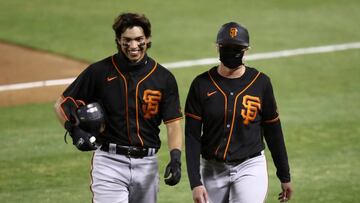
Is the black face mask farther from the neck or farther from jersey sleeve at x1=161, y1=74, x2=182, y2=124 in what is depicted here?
jersey sleeve at x1=161, y1=74, x2=182, y2=124

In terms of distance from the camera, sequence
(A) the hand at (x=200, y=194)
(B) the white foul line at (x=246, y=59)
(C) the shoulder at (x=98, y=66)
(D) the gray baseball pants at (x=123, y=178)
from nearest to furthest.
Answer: (A) the hand at (x=200, y=194)
(D) the gray baseball pants at (x=123, y=178)
(C) the shoulder at (x=98, y=66)
(B) the white foul line at (x=246, y=59)

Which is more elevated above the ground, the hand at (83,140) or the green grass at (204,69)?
the hand at (83,140)

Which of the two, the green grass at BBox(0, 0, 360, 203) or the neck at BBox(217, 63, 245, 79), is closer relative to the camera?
the neck at BBox(217, 63, 245, 79)

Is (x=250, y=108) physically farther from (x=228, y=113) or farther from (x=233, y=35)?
(x=233, y=35)

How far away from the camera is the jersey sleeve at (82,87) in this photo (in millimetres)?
6703

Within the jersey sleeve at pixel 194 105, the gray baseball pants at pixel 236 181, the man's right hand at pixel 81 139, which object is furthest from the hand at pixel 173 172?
the man's right hand at pixel 81 139

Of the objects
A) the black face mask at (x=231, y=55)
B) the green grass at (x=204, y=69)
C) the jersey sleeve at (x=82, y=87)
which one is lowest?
the green grass at (x=204, y=69)

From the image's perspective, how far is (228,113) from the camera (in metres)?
6.52

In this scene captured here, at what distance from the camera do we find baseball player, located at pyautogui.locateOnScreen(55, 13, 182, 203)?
261 inches

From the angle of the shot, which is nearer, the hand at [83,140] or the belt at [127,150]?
the hand at [83,140]

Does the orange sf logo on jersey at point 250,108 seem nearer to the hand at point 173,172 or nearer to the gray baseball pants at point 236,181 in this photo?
the gray baseball pants at point 236,181

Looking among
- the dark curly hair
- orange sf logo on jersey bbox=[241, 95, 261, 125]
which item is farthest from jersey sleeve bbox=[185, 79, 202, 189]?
the dark curly hair

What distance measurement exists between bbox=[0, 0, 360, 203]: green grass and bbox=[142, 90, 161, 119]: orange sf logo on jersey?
2648 millimetres

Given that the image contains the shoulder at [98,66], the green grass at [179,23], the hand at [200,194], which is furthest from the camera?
the green grass at [179,23]
